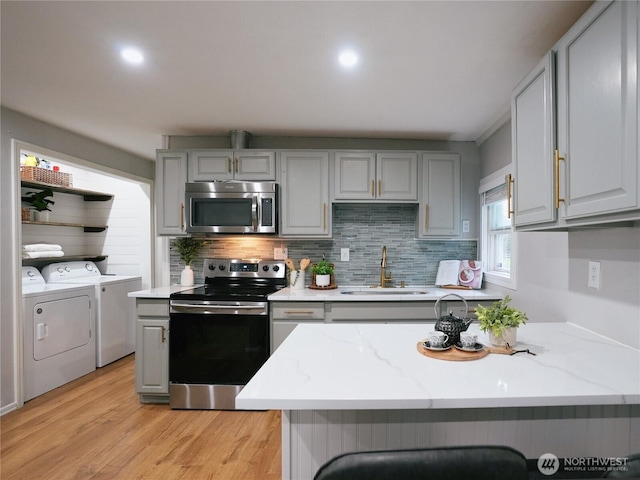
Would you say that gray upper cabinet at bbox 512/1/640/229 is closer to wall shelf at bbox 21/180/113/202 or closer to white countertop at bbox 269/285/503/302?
white countertop at bbox 269/285/503/302

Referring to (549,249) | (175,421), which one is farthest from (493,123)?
(175,421)

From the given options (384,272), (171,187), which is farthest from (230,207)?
(384,272)

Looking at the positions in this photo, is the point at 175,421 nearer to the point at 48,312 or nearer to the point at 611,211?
the point at 48,312

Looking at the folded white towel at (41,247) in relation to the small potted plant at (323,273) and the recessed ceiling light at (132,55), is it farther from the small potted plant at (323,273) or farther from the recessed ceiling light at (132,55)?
the small potted plant at (323,273)

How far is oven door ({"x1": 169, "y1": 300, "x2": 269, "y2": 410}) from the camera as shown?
254cm

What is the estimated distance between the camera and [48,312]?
2.90 meters

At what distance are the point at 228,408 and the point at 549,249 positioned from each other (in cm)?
254

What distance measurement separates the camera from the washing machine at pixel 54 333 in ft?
8.97

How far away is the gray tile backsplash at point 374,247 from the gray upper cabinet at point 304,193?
31cm

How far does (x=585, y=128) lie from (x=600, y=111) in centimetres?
8

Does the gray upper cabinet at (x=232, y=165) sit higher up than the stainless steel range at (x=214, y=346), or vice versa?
the gray upper cabinet at (x=232, y=165)

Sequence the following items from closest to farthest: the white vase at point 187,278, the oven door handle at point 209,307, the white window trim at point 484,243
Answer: the white window trim at point 484,243 < the oven door handle at point 209,307 < the white vase at point 187,278

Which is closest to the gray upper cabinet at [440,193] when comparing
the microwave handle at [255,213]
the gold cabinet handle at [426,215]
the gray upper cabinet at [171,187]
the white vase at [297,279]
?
the gold cabinet handle at [426,215]

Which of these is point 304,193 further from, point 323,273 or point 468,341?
point 468,341
